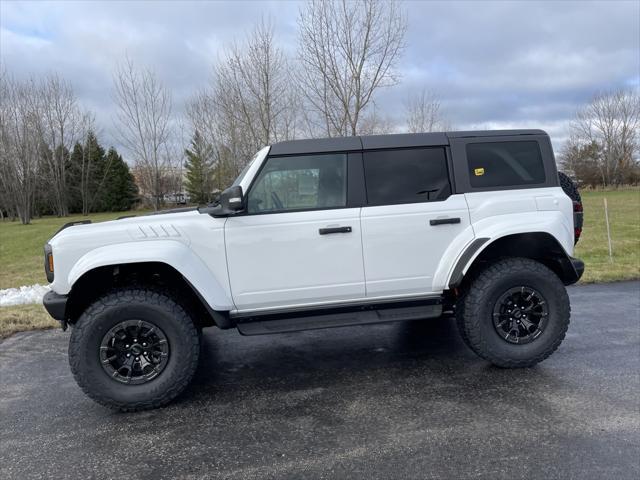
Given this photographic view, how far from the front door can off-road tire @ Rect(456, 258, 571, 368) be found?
95cm

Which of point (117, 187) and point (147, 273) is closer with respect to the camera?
point (147, 273)

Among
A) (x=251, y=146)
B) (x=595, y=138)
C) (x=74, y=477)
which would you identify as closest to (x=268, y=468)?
(x=74, y=477)

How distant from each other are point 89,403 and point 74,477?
41.2 inches

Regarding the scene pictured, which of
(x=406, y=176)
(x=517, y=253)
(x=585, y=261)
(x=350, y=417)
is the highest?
(x=406, y=176)

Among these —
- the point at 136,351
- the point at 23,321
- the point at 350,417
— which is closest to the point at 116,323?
the point at 136,351

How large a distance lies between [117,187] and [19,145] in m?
16.7

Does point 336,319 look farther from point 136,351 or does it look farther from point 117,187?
point 117,187

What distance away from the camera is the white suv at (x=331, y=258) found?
11.2 ft

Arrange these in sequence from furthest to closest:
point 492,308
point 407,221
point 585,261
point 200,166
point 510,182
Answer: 1. point 200,166
2. point 585,261
3. point 510,182
4. point 492,308
5. point 407,221

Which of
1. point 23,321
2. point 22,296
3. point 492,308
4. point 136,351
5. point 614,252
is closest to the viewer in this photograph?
point 136,351

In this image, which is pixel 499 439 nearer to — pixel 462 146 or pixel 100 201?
pixel 462 146

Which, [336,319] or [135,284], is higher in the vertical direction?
[135,284]

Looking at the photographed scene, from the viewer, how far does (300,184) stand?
376 cm

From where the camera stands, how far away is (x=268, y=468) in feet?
8.63
